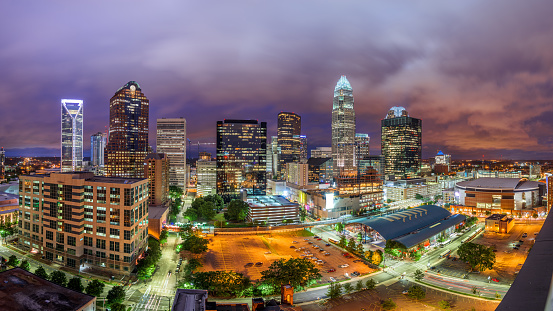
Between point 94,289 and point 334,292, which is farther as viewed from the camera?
point 334,292

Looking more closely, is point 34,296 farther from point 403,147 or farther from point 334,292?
point 403,147

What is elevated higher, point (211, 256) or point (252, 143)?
point (252, 143)

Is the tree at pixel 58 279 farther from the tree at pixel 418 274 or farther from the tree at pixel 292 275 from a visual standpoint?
the tree at pixel 418 274

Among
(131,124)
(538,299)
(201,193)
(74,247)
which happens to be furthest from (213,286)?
(131,124)

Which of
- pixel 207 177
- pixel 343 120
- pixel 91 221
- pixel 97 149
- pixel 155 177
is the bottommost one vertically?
pixel 91 221

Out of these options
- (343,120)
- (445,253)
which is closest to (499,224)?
(445,253)

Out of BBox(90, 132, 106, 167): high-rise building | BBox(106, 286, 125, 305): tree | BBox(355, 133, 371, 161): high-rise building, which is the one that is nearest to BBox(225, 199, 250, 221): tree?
BBox(106, 286, 125, 305): tree

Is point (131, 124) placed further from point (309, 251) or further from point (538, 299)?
point (538, 299)
